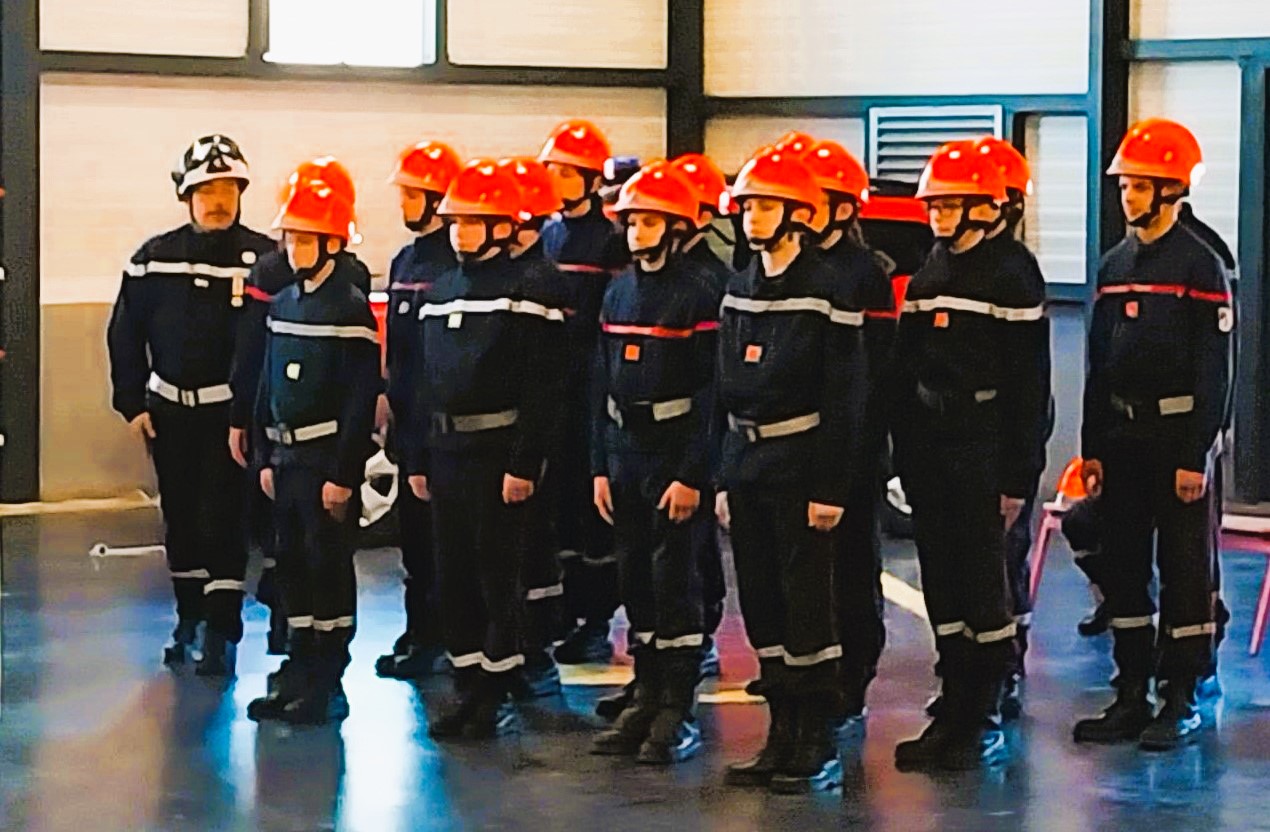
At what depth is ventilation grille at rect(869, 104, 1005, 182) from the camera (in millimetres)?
13023

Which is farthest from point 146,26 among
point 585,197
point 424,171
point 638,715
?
point 638,715

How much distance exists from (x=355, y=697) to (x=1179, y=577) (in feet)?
8.89

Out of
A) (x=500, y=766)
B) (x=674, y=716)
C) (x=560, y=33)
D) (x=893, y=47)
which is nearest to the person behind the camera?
(x=500, y=766)

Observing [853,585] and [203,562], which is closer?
[853,585]

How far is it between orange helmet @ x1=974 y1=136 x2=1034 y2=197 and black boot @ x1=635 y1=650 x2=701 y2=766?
168 cm

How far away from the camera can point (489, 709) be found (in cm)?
736

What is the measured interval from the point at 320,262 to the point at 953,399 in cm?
201

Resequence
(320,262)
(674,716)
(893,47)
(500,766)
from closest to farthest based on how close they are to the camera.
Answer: (500,766) → (674,716) → (320,262) → (893,47)

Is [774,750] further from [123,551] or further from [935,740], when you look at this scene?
[123,551]

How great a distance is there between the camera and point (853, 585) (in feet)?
23.7

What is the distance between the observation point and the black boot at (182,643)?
848cm

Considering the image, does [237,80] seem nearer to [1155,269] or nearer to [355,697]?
[355,697]

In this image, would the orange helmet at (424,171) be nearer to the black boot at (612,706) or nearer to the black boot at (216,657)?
the black boot at (216,657)

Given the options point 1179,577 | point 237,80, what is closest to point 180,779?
point 1179,577
